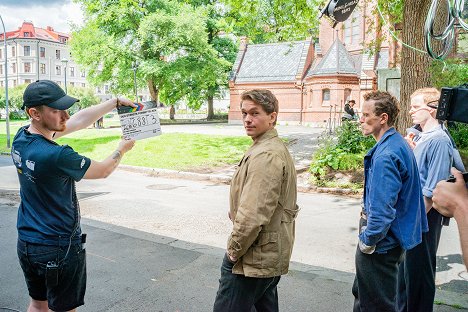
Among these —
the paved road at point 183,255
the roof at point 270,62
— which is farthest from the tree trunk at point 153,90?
the paved road at point 183,255

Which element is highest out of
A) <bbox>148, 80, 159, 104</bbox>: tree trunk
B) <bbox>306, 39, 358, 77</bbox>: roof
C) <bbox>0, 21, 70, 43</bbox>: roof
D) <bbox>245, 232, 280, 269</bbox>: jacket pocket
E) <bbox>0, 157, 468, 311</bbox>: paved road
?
<bbox>0, 21, 70, 43</bbox>: roof

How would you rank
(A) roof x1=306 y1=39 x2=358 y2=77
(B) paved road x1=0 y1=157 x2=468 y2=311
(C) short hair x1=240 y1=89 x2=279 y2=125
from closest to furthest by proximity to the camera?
(C) short hair x1=240 y1=89 x2=279 y2=125, (B) paved road x1=0 y1=157 x2=468 y2=311, (A) roof x1=306 y1=39 x2=358 y2=77

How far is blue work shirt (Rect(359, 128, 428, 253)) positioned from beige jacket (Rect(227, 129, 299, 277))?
0.62m

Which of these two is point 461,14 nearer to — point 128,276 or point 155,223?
point 128,276

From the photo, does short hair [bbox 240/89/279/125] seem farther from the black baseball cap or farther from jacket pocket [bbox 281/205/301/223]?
the black baseball cap

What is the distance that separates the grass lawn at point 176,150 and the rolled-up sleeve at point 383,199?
11115 millimetres

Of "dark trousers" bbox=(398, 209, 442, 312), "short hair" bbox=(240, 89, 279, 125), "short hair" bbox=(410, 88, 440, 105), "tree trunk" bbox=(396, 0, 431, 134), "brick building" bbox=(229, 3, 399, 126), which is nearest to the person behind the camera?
"short hair" bbox=(240, 89, 279, 125)

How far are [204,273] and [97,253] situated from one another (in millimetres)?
1668

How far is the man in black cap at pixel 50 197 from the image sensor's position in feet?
8.51

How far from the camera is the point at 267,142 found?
2672mm

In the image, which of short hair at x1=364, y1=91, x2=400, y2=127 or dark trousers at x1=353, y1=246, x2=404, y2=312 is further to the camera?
short hair at x1=364, y1=91, x2=400, y2=127

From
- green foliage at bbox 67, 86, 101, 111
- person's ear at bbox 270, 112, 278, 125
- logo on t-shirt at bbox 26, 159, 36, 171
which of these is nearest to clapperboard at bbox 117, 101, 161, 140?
logo on t-shirt at bbox 26, 159, 36, 171

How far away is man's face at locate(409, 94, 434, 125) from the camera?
3730mm

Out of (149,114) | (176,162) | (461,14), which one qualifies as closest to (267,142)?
(149,114)
